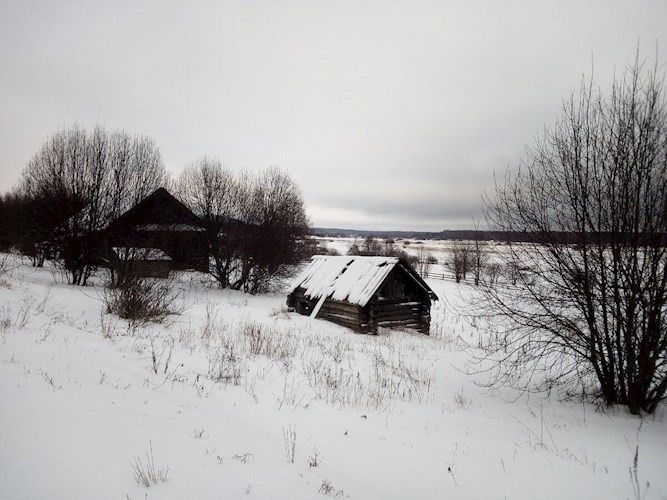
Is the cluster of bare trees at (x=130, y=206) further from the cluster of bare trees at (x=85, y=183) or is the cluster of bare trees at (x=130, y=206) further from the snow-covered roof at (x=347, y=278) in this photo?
the snow-covered roof at (x=347, y=278)

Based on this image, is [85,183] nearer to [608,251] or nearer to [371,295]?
[371,295]

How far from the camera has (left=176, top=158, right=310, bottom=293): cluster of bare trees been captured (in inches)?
1001

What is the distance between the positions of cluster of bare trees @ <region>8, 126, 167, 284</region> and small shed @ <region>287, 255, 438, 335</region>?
40.9ft

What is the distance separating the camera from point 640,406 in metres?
5.09

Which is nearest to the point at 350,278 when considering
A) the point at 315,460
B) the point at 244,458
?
the point at 315,460

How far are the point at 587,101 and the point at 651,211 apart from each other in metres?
2.05

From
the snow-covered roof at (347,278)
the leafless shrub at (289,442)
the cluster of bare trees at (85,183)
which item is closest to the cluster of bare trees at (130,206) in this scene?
the cluster of bare trees at (85,183)

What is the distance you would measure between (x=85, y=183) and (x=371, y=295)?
58.0 feet

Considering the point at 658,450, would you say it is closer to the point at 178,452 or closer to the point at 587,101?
the point at 587,101

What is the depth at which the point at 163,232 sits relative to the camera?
2192cm

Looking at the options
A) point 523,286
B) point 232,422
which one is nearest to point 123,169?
point 232,422

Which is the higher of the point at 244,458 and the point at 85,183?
the point at 85,183

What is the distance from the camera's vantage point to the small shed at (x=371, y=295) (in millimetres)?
13336

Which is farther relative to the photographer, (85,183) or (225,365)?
(85,183)
